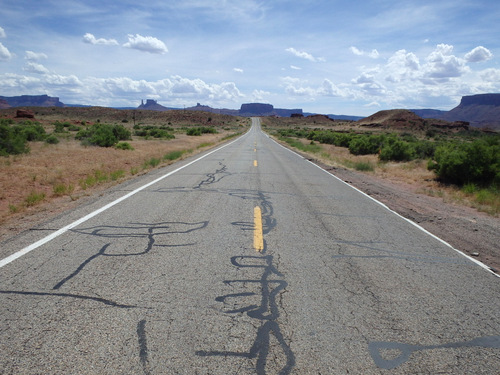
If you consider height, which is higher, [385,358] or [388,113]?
[388,113]

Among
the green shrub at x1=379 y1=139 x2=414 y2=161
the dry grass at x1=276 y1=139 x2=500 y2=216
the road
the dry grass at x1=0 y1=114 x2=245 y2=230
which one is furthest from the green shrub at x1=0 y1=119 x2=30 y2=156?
the green shrub at x1=379 y1=139 x2=414 y2=161

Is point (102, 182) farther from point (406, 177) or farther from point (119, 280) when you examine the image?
point (406, 177)

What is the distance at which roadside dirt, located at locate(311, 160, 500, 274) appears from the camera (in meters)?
6.36

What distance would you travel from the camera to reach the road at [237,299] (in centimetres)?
288

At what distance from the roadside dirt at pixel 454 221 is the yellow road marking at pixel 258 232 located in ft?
11.5

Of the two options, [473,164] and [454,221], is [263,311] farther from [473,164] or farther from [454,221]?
[473,164]

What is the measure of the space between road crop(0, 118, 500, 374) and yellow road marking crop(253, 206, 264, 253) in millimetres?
41

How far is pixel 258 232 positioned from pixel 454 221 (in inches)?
204

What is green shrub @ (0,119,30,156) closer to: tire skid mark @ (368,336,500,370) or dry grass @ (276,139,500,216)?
dry grass @ (276,139,500,216)

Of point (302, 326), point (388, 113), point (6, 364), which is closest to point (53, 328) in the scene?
point (6, 364)

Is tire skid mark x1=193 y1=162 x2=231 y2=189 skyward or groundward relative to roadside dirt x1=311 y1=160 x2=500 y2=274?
skyward

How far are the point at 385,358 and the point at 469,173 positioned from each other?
46.5 ft

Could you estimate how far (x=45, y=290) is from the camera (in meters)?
3.83

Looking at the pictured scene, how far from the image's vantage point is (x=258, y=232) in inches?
251
